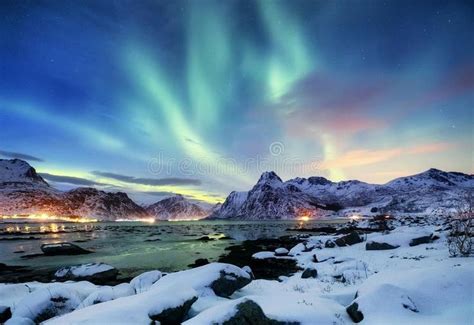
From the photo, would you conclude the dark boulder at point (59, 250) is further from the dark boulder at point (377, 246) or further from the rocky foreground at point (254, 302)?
the dark boulder at point (377, 246)

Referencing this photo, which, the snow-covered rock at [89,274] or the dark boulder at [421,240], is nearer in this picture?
the snow-covered rock at [89,274]

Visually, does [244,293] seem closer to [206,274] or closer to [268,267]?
[206,274]

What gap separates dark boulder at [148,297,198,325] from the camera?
9.14 m

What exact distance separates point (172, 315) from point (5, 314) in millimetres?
7471

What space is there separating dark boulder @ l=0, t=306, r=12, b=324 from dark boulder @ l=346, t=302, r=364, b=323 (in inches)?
498

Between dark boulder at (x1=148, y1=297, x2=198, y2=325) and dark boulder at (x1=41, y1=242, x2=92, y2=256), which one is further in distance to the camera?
dark boulder at (x1=41, y1=242, x2=92, y2=256)

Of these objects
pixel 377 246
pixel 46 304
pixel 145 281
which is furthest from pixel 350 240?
pixel 46 304

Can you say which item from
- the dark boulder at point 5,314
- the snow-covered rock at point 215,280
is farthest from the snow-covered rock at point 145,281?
the dark boulder at point 5,314

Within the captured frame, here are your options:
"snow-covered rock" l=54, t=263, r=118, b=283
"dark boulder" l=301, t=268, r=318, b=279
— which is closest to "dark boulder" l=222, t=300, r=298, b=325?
"dark boulder" l=301, t=268, r=318, b=279

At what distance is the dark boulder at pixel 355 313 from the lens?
8.74 meters

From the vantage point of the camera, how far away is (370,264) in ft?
64.9

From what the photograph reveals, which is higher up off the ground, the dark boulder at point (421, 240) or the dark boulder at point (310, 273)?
the dark boulder at point (421, 240)

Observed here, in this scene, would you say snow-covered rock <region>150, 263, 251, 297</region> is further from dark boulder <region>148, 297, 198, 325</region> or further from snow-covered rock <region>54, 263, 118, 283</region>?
snow-covered rock <region>54, 263, 118, 283</region>

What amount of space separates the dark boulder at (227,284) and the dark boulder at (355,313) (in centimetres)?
569
